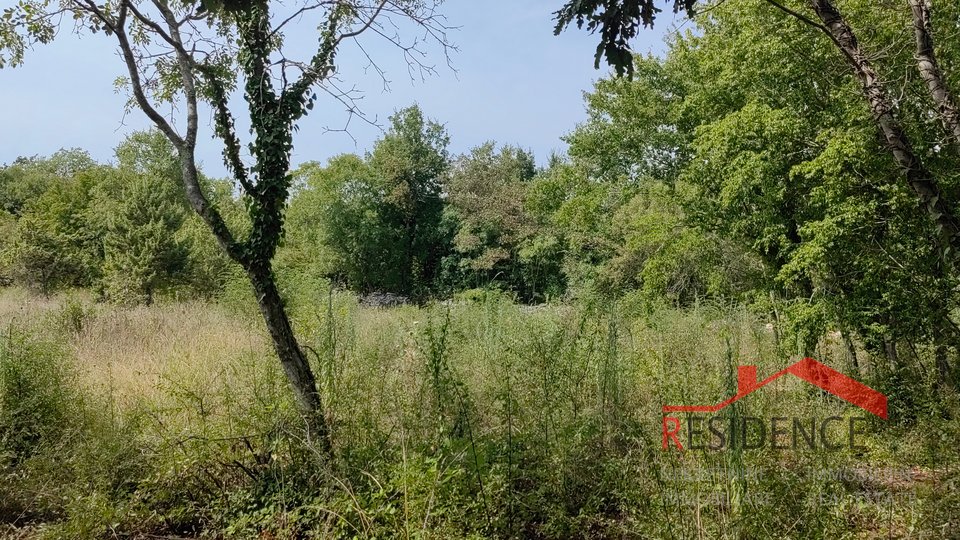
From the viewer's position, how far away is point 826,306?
17.7 ft

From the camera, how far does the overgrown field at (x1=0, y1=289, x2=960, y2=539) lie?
2748 millimetres

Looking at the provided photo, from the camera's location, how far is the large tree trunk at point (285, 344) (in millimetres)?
3587

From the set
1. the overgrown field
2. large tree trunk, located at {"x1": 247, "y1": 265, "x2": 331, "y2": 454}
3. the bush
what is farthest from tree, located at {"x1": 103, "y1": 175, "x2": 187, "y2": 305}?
large tree trunk, located at {"x1": 247, "y1": 265, "x2": 331, "y2": 454}

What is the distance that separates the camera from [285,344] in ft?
11.9

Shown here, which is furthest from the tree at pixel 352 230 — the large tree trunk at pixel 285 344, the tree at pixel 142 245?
the large tree trunk at pixel 285 344

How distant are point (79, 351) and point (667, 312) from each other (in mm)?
7734

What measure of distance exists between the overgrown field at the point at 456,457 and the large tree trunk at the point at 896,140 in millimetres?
1170

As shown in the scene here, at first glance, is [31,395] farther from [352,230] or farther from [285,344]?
[352,230]

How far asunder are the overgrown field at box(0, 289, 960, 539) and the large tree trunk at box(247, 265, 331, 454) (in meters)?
0.12

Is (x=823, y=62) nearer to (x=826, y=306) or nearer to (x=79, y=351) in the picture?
(x=826, y=306)

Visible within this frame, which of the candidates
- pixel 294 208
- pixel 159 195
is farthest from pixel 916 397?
pixel 294 208

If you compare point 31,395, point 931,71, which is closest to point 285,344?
point 31,395

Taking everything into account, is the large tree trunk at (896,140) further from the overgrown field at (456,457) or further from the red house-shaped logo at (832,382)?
the red house-shaped logo at (832,382)
